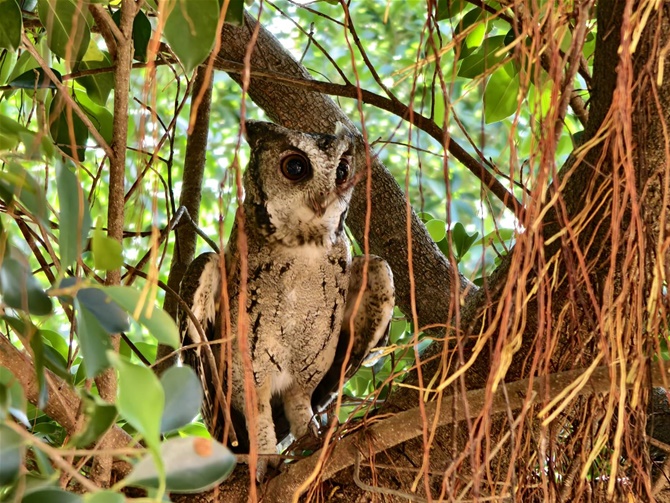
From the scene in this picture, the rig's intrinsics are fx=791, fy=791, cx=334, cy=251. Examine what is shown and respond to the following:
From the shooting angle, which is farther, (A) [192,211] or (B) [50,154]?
(A) [192,211]

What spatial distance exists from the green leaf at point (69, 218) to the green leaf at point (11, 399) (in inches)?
4.0

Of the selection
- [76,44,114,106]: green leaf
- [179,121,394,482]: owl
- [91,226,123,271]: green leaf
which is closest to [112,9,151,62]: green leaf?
[76,44,114,106]: green leaf

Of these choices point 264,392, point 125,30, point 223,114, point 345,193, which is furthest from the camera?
point 223,114

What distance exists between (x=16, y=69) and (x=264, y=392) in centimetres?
88

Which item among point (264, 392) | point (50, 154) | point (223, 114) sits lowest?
point (264, 392)

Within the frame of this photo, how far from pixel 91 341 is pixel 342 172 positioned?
1.20 meters

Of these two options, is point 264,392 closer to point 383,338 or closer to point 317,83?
point 383,338

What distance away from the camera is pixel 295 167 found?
173 cm

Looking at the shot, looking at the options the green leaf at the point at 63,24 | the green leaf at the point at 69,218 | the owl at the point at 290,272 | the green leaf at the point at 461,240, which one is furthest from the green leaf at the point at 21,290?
the green leaf at the point at 461,240

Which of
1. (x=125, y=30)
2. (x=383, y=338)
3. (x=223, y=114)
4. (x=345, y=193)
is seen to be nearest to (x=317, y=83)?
(x=345, y=193)

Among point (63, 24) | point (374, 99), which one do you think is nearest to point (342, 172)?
point (374, 99)

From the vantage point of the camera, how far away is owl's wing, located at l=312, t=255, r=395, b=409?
5.67 ft

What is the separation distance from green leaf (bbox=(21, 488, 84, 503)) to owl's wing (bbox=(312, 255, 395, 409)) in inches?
Result: 45.6

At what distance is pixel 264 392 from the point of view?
6.05 ft
